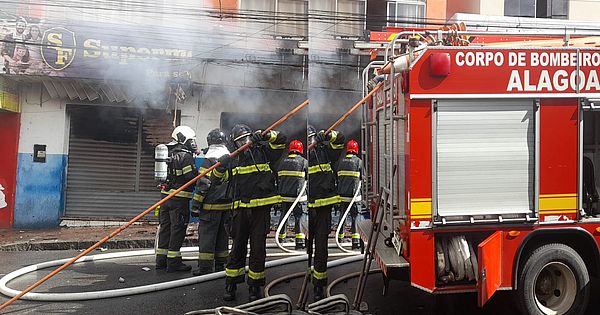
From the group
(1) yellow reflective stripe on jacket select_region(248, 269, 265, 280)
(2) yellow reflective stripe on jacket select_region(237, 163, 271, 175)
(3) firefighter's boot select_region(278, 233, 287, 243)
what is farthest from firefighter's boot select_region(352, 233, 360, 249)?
(2) yellow reflective stripe on jacket select_region(237, 163, 271, 175)

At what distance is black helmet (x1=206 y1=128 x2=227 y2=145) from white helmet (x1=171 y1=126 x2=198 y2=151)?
0.19 meters

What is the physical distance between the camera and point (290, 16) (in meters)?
3.91

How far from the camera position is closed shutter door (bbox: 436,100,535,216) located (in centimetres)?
376

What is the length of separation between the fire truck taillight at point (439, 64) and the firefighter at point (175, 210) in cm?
250

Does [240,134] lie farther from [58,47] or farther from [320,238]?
[58,47]

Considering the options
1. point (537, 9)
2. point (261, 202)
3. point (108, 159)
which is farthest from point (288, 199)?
point (537, 9)

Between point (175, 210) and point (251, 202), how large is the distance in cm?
147

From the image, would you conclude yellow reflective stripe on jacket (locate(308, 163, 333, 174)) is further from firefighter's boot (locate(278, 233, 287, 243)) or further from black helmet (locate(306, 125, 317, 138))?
firefighter's boot (locate(278, 233, 287, 243))

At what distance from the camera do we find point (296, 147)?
3.84m

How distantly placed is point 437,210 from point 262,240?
1667mm

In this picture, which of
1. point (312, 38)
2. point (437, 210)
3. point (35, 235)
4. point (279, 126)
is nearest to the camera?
point (312, 38)

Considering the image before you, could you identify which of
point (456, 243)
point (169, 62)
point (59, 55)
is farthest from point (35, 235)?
point (456, 243)

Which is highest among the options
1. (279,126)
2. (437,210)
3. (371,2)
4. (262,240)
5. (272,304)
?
(371,2)

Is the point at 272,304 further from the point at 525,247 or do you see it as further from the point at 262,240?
the point at 525,247
